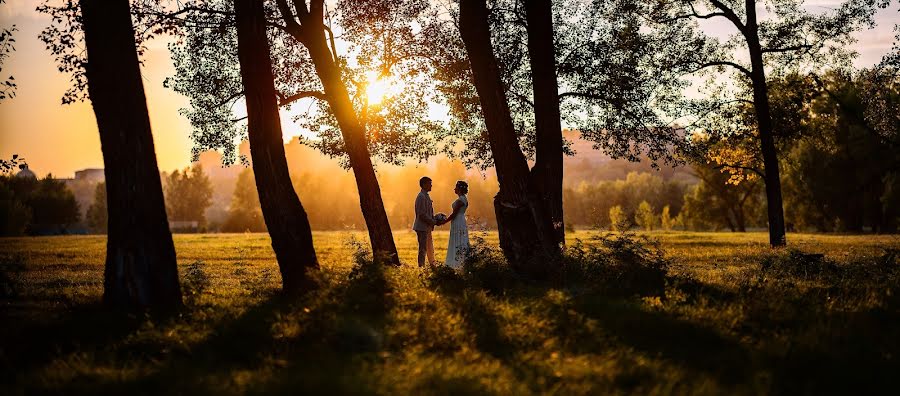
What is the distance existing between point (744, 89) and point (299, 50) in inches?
772

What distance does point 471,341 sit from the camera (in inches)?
267

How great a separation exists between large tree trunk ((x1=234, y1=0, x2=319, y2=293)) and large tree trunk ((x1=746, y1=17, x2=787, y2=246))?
21.9m

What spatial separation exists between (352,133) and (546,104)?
4.90 metres

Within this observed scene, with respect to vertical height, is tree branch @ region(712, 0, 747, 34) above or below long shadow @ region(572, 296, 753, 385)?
above

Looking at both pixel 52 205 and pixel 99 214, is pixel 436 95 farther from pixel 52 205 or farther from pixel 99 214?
pixel 99 214

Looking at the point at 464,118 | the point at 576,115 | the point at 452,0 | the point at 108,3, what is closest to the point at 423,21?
the point at 452,0

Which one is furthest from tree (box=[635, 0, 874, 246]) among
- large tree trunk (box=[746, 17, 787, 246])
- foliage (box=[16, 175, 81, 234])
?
foliage (box=[16, 175, 81, 234])

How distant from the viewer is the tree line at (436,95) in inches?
385

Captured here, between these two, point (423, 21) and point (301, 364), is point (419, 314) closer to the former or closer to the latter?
point (301, 364)

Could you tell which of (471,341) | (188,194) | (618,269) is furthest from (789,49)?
(188,194)

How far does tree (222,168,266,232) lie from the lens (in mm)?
95000

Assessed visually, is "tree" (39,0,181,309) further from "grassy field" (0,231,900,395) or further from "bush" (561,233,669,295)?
"bush" (561,233,669,295)

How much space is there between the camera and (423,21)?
846 inches

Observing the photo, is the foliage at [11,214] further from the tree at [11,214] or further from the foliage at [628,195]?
the foliage at [628,195]
